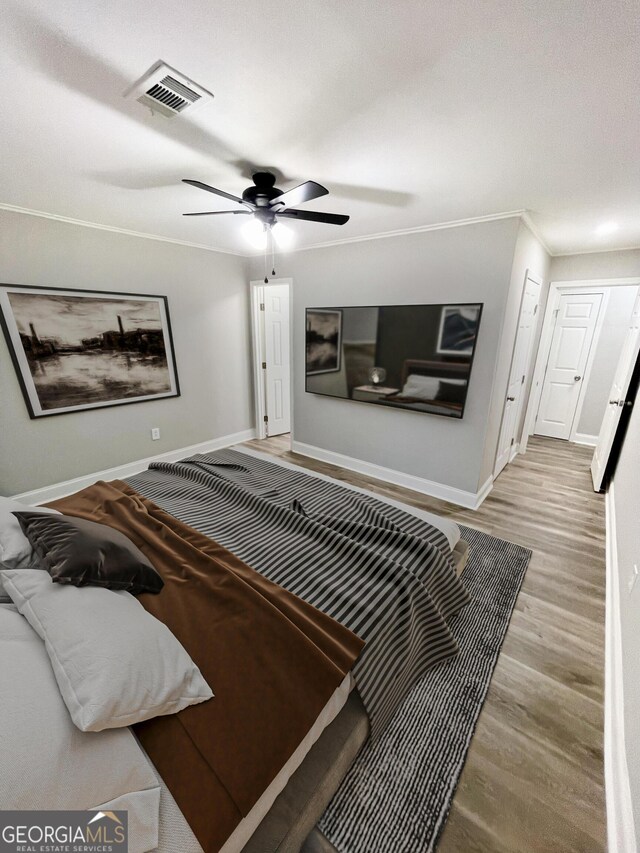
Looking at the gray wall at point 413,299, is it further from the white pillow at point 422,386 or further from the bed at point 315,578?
the bed at point 315,578

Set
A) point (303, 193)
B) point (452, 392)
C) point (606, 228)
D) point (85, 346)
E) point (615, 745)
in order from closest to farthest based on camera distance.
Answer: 1. point (615, 745)
2. point (303, 193)
3. point (606, 228)
4. point (452, 392)
5. point (85, 346)

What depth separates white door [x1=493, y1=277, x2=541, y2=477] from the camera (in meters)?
3.12

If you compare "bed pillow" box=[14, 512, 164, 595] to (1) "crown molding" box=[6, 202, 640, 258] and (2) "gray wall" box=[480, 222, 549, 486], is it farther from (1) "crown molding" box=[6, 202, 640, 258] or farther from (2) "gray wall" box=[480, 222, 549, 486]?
(2) "gray wall" box=[480, 222, 549, 486]

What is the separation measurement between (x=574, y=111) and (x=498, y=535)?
257 centimetres

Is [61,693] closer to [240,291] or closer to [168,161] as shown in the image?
[168,161]

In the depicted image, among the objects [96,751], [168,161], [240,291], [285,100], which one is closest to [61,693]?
[96,751]

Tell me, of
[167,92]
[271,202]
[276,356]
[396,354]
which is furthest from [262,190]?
[276,356]

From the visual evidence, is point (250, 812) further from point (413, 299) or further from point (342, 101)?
point (413, 299)

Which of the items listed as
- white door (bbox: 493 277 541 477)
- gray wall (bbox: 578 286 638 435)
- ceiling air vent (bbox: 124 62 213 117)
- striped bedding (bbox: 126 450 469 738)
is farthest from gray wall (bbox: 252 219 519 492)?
gray wall (bbox: 578 286 638 435)

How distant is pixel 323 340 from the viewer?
12.0ft

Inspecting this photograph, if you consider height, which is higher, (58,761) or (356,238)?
(356,238)

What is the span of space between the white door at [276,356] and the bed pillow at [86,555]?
348cm

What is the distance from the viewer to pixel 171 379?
370 centimetres

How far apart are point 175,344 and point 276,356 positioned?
138 centimetres
